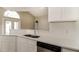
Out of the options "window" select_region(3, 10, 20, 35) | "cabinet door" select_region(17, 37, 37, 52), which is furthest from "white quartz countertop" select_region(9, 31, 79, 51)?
"window" select_region(3, 10, 20, 35)

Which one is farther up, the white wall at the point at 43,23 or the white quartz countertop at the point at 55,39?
the white wall at the point at 43,23

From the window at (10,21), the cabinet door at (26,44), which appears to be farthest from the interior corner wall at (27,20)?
the cabinet door at (26,44)

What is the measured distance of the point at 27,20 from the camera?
1.29 metres

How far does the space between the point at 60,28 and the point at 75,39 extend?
265 mm

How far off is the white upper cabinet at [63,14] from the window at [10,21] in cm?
41

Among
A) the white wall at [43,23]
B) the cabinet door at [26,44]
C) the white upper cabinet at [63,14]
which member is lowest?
the cabinet door at [26,44]

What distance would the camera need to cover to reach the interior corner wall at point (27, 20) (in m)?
1.28

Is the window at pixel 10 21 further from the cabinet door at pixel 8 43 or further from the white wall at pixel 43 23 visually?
the white wall at pixel 43 23

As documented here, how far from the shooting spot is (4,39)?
1.22m
